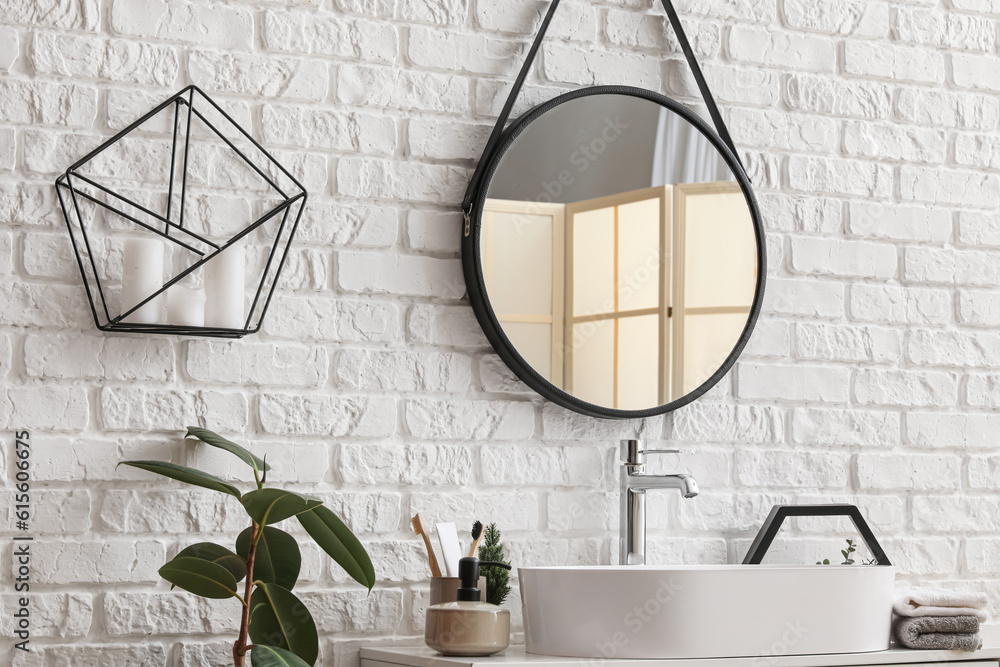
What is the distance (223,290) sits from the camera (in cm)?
149

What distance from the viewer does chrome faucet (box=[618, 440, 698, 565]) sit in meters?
1.65

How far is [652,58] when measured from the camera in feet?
5.98

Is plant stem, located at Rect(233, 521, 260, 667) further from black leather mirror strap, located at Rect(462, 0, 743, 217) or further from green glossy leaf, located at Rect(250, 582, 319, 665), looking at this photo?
black leather mirror strap, located at Rect(462, 0, 743, 217)

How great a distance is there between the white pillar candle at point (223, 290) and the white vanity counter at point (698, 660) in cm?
50

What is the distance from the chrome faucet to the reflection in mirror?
0.27 feet

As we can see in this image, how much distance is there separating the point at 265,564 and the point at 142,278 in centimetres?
41

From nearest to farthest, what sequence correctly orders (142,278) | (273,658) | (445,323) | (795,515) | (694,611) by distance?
1. (273,658)
2. (694,611)
3. (142,278)
4. (445,323)
5. (795,515)

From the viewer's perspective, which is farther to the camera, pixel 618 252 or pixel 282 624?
pixel 618 252

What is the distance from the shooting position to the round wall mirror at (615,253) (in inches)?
65.6

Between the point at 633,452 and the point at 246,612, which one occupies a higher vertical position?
the point at 633,452

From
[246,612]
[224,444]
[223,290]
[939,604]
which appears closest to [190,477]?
[224,444]

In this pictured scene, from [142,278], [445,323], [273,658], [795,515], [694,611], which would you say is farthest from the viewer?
[795,515]

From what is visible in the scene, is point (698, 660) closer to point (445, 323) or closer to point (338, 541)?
point (338, 541)

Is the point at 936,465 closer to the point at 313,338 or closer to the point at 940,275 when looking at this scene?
the point at 940,275
